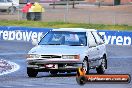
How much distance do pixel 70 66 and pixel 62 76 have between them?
107 centimetres

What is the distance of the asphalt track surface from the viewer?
1759 cm

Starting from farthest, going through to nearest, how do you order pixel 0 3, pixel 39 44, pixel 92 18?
pixel 0 3
pixel 92 18
pixel 39 44

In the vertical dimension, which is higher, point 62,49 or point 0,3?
point 62,49

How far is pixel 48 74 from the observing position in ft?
70.2

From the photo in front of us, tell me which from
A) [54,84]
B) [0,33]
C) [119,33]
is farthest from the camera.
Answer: [0,33]

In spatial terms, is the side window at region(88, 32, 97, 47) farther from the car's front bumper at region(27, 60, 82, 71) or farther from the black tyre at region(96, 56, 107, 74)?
the car's front bumper at region(27, 60, 82, 71)

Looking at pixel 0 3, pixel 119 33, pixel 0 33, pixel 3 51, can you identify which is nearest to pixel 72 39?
pixel 3 51

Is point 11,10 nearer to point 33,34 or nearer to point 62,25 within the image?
point 62,25

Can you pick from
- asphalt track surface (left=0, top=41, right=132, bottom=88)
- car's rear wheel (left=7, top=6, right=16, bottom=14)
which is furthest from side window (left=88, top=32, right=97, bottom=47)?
car's rear wheel (left=7, top=6, right=16, bottom=14)

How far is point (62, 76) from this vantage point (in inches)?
800

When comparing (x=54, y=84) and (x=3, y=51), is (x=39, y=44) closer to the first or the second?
(x=54, y=84)

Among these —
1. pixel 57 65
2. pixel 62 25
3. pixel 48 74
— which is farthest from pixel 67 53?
pixel 62 25

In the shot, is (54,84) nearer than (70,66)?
Yes

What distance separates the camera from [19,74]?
21.4 m
